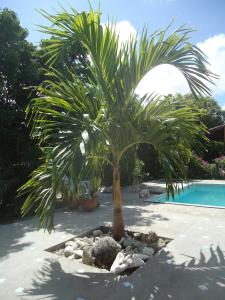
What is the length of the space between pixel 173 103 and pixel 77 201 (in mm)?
4852

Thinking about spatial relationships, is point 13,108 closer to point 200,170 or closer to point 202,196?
point 202,196

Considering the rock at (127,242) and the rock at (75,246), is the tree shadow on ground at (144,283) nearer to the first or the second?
the rock at (75,246)

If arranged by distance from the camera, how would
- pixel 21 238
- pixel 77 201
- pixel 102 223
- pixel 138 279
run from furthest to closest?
pixel 77 201 < pixel 102 223 < pixel 21 238 < pixel 138 279

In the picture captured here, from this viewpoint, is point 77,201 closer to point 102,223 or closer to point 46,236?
point 102,223

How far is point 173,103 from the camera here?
454cm

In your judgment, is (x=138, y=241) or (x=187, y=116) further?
(x=138, y=241)

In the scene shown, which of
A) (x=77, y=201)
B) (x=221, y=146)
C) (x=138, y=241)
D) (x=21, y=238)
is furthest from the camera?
(x=221, y=146)

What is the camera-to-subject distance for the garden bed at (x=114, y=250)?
12.8 ft

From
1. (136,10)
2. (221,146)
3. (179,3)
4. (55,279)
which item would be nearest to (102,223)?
(55,279)

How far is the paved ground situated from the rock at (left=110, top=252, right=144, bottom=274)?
13 cm

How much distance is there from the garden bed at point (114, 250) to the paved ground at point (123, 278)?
173 millimetres

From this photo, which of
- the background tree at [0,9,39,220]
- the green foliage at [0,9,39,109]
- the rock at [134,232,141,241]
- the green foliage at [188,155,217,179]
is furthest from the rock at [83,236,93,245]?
the green foliage at [188,155,217,179]

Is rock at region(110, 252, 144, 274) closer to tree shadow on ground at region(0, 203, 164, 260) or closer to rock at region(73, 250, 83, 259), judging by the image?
rock at region(73, 250, 83, 259)

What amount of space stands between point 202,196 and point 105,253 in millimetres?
8811
